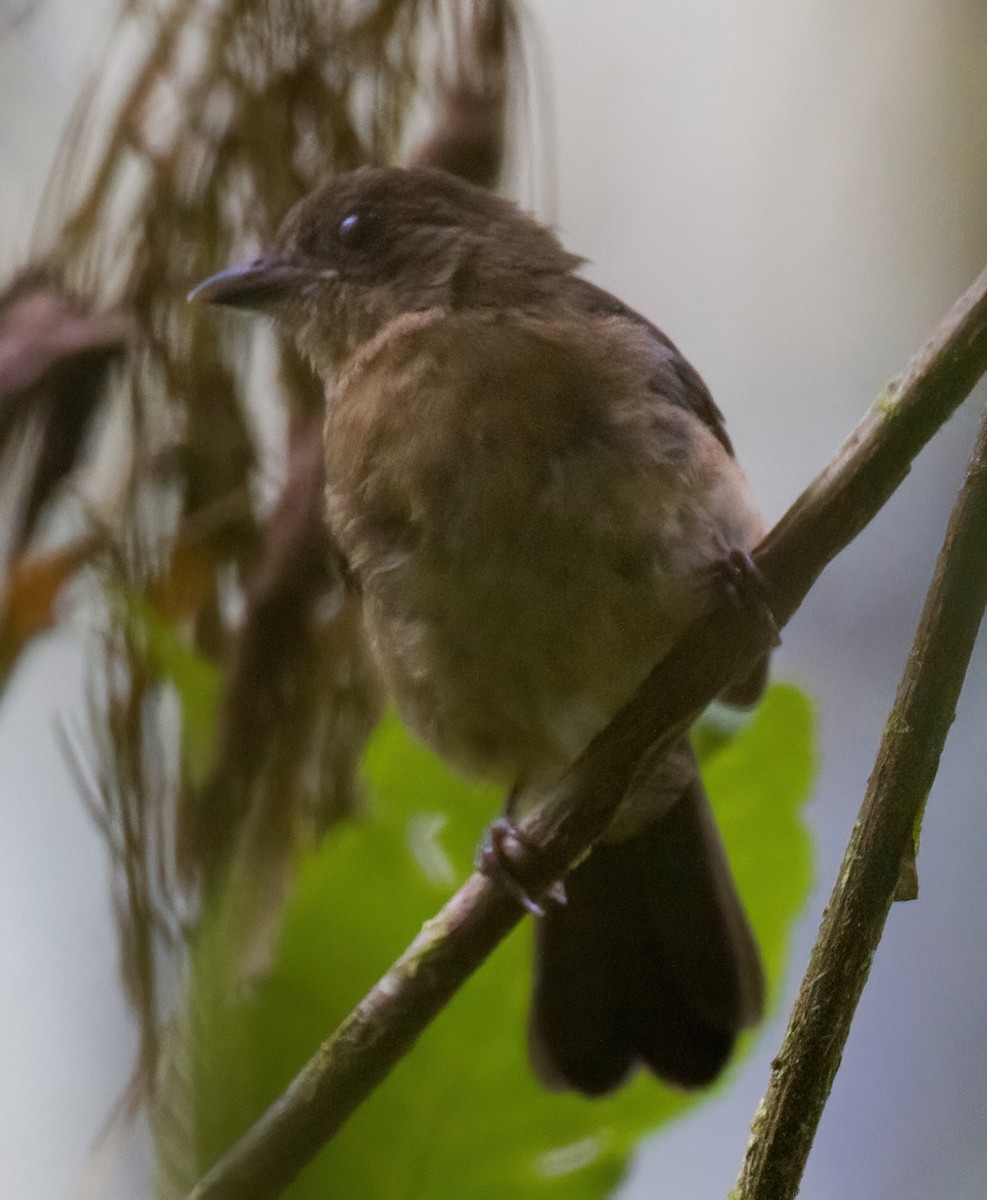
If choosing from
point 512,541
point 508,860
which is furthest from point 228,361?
point 508,860

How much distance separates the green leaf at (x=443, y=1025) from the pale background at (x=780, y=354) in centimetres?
4

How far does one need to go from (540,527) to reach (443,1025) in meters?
0.36

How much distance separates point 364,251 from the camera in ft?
3.49

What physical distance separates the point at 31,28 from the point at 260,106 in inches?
9.2

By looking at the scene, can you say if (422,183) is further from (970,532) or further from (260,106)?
(970,532)

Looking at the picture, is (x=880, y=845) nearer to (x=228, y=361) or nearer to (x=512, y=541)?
(x=512, y=541)

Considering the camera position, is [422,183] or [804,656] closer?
[804,656]

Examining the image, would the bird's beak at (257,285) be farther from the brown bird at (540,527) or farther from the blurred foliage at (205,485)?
the blurred foliage at (205,485)

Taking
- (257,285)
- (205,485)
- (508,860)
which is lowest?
(508,860)

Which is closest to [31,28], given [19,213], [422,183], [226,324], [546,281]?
[19,213]

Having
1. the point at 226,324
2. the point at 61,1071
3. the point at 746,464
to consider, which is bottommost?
the point at 61,1071

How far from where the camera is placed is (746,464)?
97cm

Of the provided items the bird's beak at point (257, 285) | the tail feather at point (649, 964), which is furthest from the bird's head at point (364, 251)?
the tail feather at point (649, 964)

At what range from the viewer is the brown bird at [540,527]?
0.84 m
